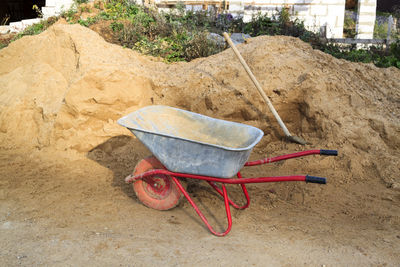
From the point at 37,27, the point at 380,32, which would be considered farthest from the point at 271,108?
the point at 380,32

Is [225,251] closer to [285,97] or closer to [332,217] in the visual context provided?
[332,217]

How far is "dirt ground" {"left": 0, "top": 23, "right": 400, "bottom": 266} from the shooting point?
2.88 meters

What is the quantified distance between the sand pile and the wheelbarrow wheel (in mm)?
1457

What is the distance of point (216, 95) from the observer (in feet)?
15.7

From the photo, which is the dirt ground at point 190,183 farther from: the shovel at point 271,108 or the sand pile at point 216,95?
the shovel at point 271,108

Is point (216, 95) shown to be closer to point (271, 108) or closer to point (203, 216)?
point (271, 108)

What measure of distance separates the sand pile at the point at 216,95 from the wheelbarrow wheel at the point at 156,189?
1.46 meters

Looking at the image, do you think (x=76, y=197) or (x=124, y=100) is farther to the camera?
(x=124, y=100)

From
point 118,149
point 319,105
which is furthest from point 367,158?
point 118,149

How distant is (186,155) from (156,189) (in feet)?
2.16

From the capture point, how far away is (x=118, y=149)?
15.6ft

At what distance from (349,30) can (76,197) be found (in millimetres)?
10846

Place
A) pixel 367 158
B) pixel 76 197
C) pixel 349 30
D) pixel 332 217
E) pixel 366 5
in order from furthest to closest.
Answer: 1. pixel 349 30
2. pixel 366 5
3. pixel 367 158
4. pixel 76 197
5. pixel 332 217

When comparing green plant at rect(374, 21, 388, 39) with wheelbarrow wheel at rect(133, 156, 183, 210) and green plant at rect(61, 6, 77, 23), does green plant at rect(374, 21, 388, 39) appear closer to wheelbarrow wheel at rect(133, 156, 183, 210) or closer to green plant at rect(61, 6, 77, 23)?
green plant at rect(61, 6, 77, 23)
